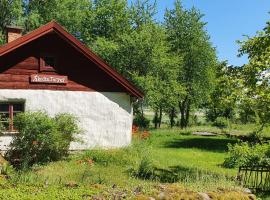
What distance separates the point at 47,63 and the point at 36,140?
4761 millimetres

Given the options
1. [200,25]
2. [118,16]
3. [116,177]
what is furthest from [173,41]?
[116,177]

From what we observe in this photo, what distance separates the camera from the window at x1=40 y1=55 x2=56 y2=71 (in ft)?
71.0

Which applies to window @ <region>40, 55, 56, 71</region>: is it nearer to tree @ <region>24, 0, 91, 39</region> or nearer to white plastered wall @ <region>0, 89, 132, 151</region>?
white plastered wall @ <region>0, 89, 132, 151</region>

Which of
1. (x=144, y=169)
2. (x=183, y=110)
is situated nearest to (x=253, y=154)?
(x=144, y=169)

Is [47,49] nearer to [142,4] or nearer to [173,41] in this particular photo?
[142,4]

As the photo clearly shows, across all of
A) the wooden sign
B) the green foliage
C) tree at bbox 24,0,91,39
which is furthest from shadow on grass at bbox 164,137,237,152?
tree at bbox 24,0,91,39

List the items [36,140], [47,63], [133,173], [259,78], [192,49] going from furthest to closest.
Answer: [192,49] < [47,63] < [36,140] < [133,173] < [259,78]

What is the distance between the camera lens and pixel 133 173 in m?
17.2

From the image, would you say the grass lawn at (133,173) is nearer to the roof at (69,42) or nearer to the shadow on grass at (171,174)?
the shadow on grass at (171,174)

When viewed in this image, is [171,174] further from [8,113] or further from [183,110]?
[183,110]

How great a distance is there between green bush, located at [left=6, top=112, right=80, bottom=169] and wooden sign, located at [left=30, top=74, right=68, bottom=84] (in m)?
2.32

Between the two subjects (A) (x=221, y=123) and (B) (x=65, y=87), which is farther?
(A) (x=221, y=123)

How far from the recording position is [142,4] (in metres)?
46.1

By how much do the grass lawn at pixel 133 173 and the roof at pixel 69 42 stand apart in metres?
3.46
